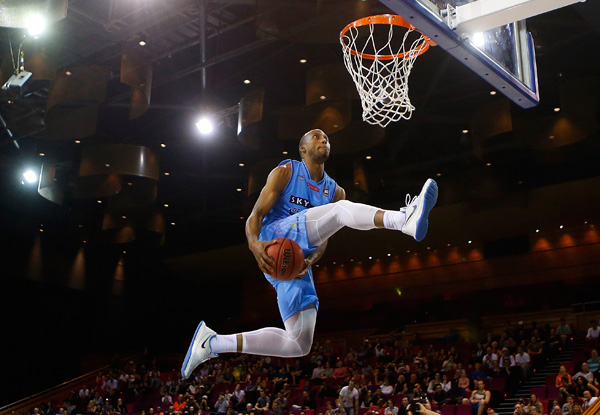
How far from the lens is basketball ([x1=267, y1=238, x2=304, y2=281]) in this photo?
4.50 metres

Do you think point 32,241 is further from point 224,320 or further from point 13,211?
point 224,320

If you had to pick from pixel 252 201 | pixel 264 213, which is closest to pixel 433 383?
pixel 252 201

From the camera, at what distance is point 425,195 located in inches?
170

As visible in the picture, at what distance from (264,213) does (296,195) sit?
0.36 meters

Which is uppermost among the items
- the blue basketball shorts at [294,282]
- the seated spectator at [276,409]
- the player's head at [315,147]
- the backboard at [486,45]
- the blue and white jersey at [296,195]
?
the backboard at [486,45]

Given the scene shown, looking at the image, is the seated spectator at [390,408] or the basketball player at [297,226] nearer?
the basketball player at [297,226]

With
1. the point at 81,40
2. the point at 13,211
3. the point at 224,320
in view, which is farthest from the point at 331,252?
the point at 81,40

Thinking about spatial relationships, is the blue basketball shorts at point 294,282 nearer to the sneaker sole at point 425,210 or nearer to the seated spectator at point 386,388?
the sneaker sole at point 425,210

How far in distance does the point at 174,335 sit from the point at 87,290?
423 centimetres

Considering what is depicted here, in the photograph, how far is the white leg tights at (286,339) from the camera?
16.1ft

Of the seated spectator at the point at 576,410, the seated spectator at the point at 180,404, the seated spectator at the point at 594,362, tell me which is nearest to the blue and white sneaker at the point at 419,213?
the seated spectator at the point at 576,410

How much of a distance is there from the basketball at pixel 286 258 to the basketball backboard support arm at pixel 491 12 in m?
2.28

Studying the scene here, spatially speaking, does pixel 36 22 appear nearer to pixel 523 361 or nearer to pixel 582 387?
pixel 582 387

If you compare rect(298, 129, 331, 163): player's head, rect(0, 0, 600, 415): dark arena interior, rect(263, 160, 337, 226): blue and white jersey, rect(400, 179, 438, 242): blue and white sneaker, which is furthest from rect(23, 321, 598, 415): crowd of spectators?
rect(400, 179, 438, 242): blue and white sneaker
